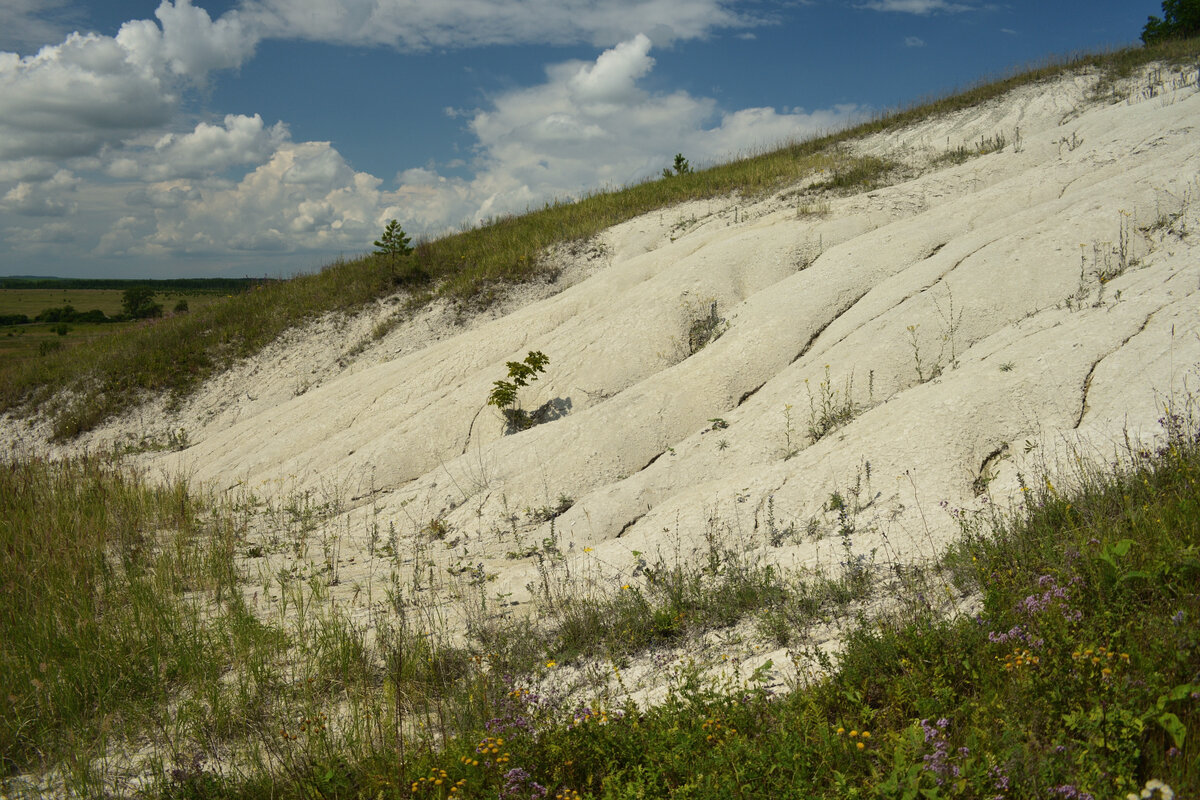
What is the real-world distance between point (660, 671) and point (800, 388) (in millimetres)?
4427

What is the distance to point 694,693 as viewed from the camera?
11.8 ft

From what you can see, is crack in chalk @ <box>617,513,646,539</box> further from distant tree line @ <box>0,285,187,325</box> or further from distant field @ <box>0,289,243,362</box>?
distant tree line @ <box>0,285,187,325</box>

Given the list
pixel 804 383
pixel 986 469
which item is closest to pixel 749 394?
pixel 804 383

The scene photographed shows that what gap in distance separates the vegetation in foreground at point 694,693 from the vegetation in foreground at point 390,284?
526 inches

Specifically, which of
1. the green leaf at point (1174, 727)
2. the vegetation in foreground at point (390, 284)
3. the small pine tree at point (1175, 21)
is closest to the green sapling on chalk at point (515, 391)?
the vegetation in foreground at point (390, 284)

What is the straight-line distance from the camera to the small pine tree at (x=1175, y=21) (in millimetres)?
36688

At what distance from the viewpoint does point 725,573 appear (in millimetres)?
5234

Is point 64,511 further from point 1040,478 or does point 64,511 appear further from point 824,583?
point 1040,478

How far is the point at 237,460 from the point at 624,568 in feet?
29.7

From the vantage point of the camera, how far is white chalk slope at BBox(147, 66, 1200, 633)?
558 centimetres

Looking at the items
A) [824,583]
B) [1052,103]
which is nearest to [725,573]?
[824,583]

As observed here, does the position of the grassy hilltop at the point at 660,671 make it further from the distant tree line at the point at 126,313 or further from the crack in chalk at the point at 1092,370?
the distant tree line at the point at 126,313

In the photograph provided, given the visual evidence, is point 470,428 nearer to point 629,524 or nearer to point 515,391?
point 515,391

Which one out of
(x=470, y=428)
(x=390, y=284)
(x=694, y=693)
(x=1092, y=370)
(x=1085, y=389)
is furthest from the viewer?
(x=390, y=284)
